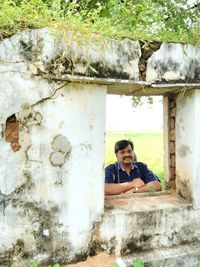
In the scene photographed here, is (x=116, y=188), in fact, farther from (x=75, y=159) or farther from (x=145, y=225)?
(x=75, y=159)

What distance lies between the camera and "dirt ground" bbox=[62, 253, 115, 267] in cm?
346

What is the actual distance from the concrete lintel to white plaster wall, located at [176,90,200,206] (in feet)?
0.53

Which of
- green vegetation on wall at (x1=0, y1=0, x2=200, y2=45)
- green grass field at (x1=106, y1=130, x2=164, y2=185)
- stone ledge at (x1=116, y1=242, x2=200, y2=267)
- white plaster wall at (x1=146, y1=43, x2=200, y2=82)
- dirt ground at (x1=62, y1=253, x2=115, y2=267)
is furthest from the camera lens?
green grass field at (x1=106, y1=130, x2=164, y2=185)

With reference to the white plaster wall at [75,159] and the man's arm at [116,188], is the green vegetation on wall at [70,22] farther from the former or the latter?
the man's arm at [116,188]

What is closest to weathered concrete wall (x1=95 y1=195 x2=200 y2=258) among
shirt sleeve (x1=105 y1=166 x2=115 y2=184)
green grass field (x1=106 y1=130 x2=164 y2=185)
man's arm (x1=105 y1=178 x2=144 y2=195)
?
man's arm (x1=105 y1=178 x2=144 y2=195)

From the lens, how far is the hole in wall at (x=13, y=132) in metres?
3.18

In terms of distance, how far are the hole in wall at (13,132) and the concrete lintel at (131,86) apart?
509 millimetres

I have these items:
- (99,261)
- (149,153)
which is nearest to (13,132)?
(99,261)

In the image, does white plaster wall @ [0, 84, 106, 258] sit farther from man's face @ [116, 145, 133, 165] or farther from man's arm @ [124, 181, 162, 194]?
man's face @ [116, 145, 133, 165]

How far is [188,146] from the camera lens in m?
4.02

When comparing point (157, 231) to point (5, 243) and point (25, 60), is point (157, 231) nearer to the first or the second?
point (5, 243)

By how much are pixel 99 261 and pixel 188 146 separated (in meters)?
1.48

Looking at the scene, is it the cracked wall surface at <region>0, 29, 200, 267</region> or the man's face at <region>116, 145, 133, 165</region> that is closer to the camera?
the cracked wall surface at <region>0, 29, 200, 267</region>

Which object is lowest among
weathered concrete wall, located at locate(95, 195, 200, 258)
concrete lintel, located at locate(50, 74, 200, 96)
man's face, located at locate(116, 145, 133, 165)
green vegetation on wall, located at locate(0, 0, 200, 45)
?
weathered concrete wall, located at locate(95, 195, 200, 258)
